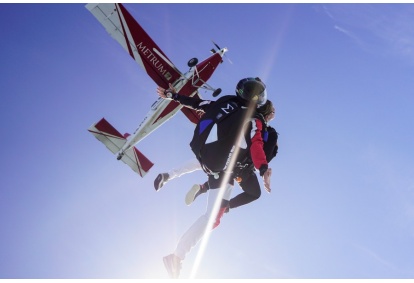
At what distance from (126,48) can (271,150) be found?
1126 centimetres

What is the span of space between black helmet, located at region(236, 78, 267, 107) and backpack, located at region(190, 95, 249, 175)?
0.45 feet

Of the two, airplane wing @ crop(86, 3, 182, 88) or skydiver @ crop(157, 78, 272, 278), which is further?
airplane wing @ crop(86, 3, 182, 88)

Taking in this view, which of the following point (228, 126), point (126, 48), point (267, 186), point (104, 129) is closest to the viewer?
point (267, 186)

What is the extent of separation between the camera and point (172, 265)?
3285 mm

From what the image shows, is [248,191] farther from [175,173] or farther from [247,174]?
[175,173]

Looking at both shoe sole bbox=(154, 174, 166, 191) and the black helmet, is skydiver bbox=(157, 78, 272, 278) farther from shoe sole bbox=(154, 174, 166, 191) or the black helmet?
shoe sole bbox=(154, 174, 166, 191)

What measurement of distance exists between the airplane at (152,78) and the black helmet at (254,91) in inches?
417

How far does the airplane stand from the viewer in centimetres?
1379

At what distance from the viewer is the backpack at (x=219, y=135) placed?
3.70 m

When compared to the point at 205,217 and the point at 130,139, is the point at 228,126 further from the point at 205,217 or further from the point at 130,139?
the point at 130,139

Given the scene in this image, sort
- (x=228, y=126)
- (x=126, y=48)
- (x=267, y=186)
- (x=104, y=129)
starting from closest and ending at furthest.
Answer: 1. (x=267, y=186)
2. (x=228, y=126)
3. (x=126, y=48)
4. (x=104, y=129)

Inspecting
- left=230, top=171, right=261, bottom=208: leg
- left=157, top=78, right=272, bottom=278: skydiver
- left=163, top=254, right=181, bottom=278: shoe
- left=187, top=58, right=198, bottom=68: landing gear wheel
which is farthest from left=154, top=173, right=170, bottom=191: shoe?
left=187, top=58, right=198, bottom=68: landing gear wheel

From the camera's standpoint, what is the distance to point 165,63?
14.5m

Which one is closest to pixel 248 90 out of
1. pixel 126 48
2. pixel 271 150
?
pixel 271 150
